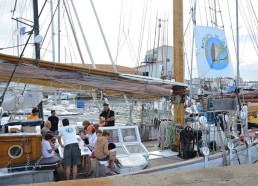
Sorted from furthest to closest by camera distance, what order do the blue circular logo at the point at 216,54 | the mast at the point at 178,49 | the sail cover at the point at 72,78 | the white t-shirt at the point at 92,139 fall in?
the mast at the point at 178,49 → the blue circular logo at the point at 216,54 → the white t-shirt at the point at 92,139 → the sail cover at the point at 72,78

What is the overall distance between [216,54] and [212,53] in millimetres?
164

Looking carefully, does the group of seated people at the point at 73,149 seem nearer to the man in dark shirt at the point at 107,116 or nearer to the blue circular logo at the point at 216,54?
the man in dark shirt at the point at 107,116

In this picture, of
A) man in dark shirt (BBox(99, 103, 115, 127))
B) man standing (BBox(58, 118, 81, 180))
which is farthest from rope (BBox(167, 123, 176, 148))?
man standing (BBox(58, 118, 81, 180))

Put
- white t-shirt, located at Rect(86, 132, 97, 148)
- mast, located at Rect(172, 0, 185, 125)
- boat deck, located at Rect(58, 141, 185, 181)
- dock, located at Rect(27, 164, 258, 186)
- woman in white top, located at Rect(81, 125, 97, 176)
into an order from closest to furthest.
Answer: dock, located at Rect(27, 164, 258, 186)
boat deck, located at Rect(58, 141, 185, 181)
woman in white top, located at Rect(81, 125, 97, 176)
white t-shirt, located at Rect(86, 132, 97, 148)
mast, located at Rect(172, 0, 185, 125)

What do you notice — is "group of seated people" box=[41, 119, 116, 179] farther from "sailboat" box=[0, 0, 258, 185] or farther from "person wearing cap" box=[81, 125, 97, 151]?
"sailboat" box=[0, 0, 258, 185]

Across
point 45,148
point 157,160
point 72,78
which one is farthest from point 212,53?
point 45,148

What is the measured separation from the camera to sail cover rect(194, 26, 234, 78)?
319 inches

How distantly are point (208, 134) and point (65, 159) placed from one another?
11.9 feet

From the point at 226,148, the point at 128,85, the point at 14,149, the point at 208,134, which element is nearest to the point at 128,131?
the point at 128,85

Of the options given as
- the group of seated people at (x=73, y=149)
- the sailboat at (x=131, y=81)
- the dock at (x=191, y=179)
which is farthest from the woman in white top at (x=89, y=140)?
the dock at (x=191, y=179)

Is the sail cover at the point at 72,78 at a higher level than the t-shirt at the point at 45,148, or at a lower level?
higher

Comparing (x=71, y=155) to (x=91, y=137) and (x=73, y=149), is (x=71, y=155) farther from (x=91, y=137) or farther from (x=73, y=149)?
(x=91, y=137)

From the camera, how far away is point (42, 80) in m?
6.70

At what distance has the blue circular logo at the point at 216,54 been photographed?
8.21 m
